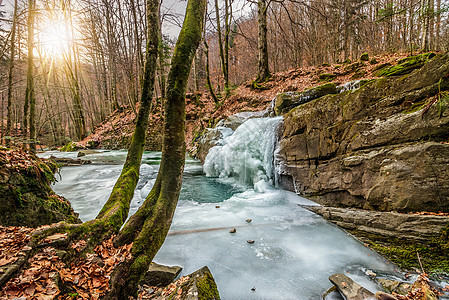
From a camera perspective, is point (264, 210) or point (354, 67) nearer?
point (264, 210)

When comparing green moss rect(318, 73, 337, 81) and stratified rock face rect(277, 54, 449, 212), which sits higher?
green moss rect(318, 73, 337, 81)

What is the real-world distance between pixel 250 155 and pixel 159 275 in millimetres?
5600

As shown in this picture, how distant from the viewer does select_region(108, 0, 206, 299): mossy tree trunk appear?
6.77ft

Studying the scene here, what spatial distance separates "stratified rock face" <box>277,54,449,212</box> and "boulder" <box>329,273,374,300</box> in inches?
72.3

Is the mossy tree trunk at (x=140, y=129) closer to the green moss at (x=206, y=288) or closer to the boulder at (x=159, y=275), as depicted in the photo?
the boulder at (x=159, y=275)

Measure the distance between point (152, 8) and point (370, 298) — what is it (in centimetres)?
457

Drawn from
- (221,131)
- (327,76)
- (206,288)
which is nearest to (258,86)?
(327,76)

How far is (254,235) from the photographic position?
3.84 meters

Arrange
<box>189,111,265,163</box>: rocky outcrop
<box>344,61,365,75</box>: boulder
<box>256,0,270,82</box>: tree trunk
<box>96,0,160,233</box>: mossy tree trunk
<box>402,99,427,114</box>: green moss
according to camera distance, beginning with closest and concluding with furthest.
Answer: <box>96,0,160,233</box>: mossy tree trunk, <box>402,99,427,114</box>: green moss, <box>344,61,365,75</box>: boulder, <box>189,111,265,163</box>: rocky outcrop, <box>256,0,270,82</box>: tree trunk

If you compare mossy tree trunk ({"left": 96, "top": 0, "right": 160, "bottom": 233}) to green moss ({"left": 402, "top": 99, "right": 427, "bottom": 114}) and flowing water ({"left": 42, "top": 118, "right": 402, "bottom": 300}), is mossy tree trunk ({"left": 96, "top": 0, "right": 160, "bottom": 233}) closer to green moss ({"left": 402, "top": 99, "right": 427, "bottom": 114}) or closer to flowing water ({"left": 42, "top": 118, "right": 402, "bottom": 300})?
flowing water ({"left": 42, "top": 118, "right": 402, "bottom": 300})

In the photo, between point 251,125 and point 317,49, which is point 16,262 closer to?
point 251,125

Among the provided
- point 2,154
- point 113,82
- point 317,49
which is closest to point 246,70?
point 317,49

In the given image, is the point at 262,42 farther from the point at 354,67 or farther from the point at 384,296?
the point at 384,296

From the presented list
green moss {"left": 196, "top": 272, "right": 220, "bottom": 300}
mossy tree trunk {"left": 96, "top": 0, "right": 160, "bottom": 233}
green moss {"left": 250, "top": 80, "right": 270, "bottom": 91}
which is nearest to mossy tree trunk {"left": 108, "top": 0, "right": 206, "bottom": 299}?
mossy tree trunk {"left": 96, "top": 0, "right": 160, "bottom": 233}
